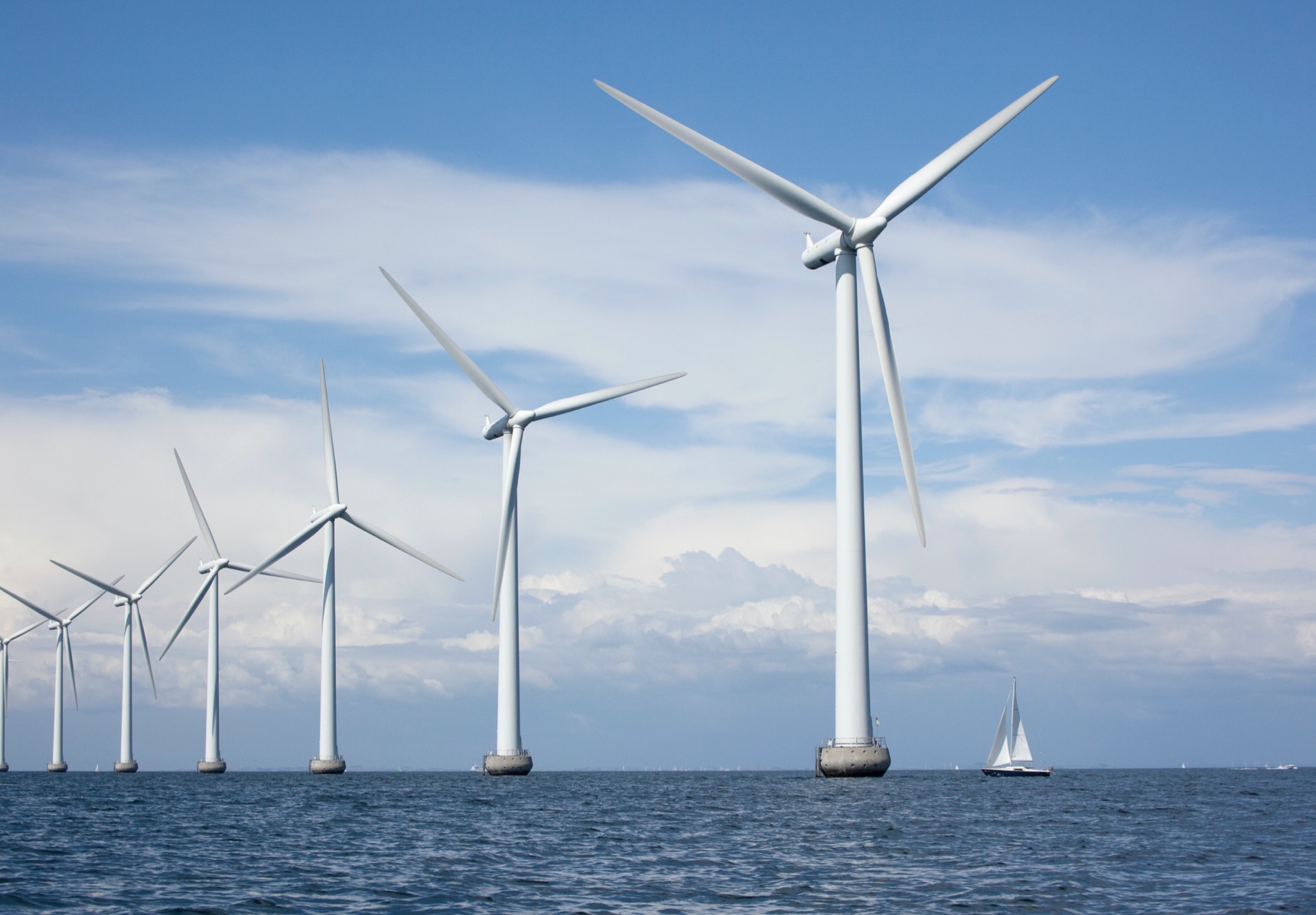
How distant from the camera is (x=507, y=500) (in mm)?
116375

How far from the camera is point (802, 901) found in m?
31.0

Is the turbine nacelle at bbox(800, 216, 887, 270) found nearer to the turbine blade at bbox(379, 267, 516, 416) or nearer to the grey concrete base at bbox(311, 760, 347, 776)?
the turbine blade at bbox(379, 267, 516, 416)

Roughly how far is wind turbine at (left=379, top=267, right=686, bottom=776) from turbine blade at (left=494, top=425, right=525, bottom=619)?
77mm

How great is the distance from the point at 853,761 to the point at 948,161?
39.2 meters

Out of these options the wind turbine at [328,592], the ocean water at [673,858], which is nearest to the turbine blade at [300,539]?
the wind turbine at [328,592]

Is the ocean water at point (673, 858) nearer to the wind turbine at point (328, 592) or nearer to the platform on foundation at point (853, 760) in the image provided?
the platform on foundation at point (853, 760)

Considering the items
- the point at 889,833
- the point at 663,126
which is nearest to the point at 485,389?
the point at 663,126

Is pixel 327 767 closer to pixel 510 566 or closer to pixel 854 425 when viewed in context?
pixel 510 566

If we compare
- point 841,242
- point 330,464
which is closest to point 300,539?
point 330,464

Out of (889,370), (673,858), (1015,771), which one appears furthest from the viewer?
(1015,771)

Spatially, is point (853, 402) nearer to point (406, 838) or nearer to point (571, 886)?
point (406, 838)

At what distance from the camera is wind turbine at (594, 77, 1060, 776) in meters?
74.9

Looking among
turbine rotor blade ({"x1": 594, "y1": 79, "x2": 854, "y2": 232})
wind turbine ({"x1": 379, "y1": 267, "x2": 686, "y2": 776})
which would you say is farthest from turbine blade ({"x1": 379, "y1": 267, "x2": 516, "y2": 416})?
turbine rotor blade ({"x1": 594, "y1": 79, "x2": 854, "y2": 232})

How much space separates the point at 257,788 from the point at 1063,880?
10053 centimetres
